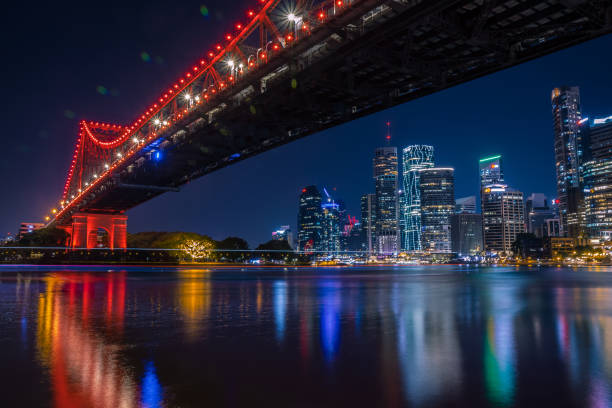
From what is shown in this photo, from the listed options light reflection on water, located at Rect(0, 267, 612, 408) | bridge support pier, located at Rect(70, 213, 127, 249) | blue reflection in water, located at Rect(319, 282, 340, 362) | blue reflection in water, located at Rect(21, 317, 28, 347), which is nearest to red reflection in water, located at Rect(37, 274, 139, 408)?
light reflection on water, located at Rect(0, 267, 612, 408)

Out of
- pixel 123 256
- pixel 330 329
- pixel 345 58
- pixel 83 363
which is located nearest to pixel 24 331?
pixel 83 363

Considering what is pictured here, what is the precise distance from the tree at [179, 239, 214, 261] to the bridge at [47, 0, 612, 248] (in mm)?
54973

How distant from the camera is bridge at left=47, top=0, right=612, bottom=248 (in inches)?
764

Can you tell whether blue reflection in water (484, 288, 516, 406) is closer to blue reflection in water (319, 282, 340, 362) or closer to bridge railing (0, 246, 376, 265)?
blue reflection in water (319, 282, 340, 362)

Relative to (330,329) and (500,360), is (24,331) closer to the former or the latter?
(330,329)

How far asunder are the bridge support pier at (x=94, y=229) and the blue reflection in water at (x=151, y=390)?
88798 millimetres

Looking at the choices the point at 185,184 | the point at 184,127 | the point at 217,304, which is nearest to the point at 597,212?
the point at 185,184

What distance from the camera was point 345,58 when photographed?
76.7 feet

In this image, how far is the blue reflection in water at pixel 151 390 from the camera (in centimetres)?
572

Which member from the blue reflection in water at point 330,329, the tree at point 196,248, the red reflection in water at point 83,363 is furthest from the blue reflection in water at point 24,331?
the tree at point 196,248

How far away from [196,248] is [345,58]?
89540 mm

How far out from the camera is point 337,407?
561 centimetres

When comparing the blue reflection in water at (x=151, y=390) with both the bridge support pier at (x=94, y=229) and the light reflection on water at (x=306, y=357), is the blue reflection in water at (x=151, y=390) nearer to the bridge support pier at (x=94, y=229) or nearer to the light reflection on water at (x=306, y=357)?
the light reflection on water at (x=306, y=357)

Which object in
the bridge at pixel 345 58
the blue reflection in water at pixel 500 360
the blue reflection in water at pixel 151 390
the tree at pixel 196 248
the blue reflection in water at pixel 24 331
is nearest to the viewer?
the blue reflection in water at pixel 151 390
